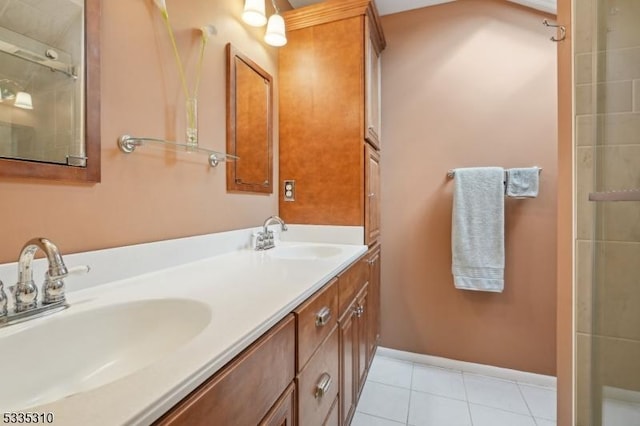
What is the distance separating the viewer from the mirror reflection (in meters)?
0.65

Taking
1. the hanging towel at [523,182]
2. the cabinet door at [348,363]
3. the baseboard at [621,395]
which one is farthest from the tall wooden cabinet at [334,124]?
the baseboard at [621,395]

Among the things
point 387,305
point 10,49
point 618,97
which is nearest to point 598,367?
point 618,97

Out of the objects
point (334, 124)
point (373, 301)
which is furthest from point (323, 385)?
point (334, 124)

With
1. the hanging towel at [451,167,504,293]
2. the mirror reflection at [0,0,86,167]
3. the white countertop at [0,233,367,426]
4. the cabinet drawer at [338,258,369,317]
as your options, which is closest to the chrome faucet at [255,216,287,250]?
the white countertop at [0,233,367,426]

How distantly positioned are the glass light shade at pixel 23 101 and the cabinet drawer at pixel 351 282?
41.2 inches

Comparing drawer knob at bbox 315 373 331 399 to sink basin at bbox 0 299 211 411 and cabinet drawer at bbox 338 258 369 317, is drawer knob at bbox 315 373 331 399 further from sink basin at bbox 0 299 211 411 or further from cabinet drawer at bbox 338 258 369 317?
sink basin at bbox 0 299 211 411

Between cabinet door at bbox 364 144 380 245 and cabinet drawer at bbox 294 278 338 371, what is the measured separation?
70 cm

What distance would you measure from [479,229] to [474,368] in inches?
37.2

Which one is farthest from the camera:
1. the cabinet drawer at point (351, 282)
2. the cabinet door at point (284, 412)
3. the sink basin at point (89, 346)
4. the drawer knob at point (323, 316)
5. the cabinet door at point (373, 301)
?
Result: the cabinet door at point (373, 301)

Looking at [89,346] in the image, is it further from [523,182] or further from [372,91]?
[523,182]

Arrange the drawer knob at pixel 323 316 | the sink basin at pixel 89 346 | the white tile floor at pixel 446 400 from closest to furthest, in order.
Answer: the sink basin at pixel 89 346
the drawer knob at pixel 323 316
the white tile floor at pixel 446 400

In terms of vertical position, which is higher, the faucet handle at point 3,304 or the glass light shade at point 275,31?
the glass light shade at point 275,31

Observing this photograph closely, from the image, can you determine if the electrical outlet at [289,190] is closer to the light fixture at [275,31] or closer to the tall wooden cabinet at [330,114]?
the tall wooden cabinet at [330,114]

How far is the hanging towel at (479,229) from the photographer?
176 cm
